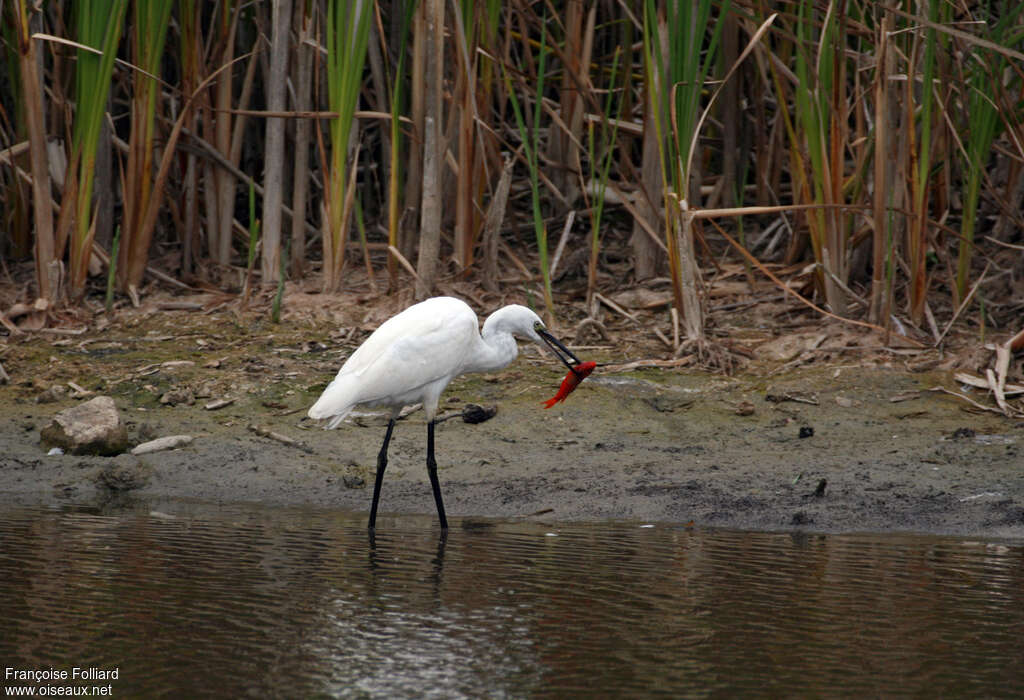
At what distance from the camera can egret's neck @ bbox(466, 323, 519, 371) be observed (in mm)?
6164

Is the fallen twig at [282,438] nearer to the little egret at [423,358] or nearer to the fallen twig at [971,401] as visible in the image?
the little egret at [423,358]

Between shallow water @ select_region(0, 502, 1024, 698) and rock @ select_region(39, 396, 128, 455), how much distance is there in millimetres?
851

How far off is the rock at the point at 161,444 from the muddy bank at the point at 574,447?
0.05 meters

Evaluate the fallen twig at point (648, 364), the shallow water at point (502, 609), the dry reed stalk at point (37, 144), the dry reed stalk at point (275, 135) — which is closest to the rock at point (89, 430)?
the shallow water at point (502, 609)

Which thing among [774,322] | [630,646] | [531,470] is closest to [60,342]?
[531,470]

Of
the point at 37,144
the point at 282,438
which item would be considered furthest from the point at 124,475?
the point at 37,144

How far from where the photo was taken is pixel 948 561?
4848 mm

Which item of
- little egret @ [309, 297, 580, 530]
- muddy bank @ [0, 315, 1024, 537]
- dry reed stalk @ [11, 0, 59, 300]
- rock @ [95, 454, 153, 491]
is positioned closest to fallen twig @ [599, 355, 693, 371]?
muddy bank @ [0, 315, 1024, 537]

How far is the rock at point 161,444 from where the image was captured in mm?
6480

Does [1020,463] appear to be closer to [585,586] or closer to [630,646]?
[585,586]

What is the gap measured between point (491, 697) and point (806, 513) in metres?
2.79

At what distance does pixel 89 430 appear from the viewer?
6.38 meters

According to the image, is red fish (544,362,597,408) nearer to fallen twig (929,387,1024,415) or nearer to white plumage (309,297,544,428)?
white plumage (309,297,544,428)

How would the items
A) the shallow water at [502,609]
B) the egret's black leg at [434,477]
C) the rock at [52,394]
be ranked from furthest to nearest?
1. the rock at [52,394]
2. the egret's black leg at [434,477]
3. the shallow water at [502,609]
